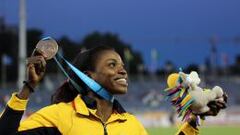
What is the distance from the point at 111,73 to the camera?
3.47 m

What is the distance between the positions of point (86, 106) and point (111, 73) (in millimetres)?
220

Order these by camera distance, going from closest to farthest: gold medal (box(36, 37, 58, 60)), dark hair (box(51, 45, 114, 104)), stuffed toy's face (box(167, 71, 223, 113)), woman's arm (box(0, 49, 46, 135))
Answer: woman's arm (box(0, 49, 46, 135)) → gold medal (box(36, 37, 58, 60)) → stuffed toy's face (box(167, 71, 223, 113)) → dark hair (box(51, 45, 114, 104))

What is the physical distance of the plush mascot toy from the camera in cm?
339

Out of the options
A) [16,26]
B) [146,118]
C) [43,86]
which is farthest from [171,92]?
[16,26]

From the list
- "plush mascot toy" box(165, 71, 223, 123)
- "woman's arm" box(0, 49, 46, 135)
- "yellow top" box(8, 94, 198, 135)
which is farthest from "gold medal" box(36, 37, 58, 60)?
"plush mascot toy" box(165, 71, 223, 123)

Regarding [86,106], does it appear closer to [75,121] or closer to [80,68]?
[75,121]

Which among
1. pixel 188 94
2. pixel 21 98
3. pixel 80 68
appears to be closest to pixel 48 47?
pixel 21 98

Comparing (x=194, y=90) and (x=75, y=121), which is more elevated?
(x=194, y=90)

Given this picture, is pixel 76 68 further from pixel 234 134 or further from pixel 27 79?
pixel 234 134

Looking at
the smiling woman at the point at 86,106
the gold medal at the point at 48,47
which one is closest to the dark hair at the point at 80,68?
the smiling woman at the point at 86,106

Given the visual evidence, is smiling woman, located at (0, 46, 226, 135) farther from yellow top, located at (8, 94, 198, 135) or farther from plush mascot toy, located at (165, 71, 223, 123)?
plush mascot toy, located at (165, 71, 223, 123)

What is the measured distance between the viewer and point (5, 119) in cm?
307

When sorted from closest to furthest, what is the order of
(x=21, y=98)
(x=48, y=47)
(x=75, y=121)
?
1. (x=21, y=98)
2. (x=48, y=47)
3. (x=75, y=121)

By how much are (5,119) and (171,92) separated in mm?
951
